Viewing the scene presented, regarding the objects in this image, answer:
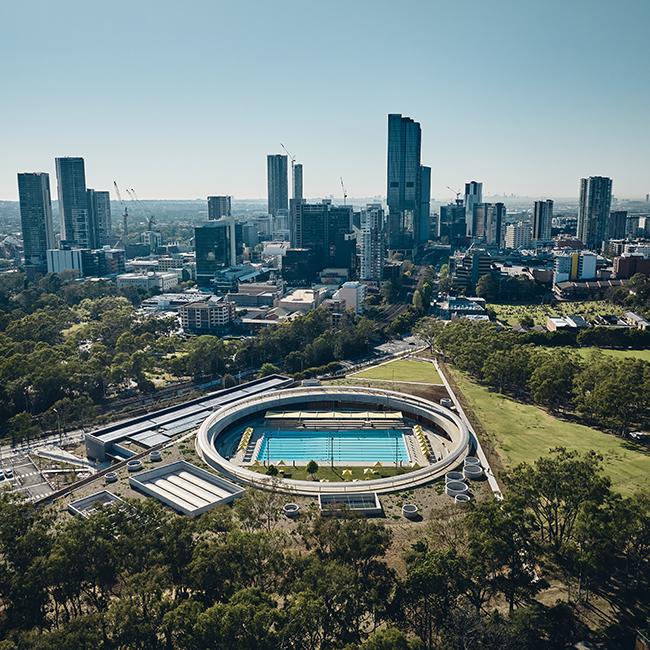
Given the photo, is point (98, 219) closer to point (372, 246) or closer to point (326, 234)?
point (326, 234)

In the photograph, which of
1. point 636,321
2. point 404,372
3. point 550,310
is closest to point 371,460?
point 404,372

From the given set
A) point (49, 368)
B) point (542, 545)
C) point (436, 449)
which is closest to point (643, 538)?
point (542, 545)

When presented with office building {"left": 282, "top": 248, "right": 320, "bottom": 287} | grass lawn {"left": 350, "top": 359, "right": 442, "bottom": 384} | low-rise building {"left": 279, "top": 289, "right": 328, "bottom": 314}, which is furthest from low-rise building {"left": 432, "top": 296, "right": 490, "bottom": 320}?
office building {"left": 282, "top": 248, "right": 320, "bottom": 287}

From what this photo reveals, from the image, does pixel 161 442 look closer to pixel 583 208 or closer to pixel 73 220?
pixel 73 220

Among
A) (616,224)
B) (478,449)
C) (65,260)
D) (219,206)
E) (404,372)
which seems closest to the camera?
(478,449)

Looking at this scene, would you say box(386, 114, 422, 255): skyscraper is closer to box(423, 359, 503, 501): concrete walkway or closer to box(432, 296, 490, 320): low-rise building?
box(432, 296, 490, 320): low-rise building

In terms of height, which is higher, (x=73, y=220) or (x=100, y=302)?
(x=73, y=220)

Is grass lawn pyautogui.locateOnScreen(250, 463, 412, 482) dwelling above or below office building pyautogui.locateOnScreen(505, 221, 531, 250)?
below
